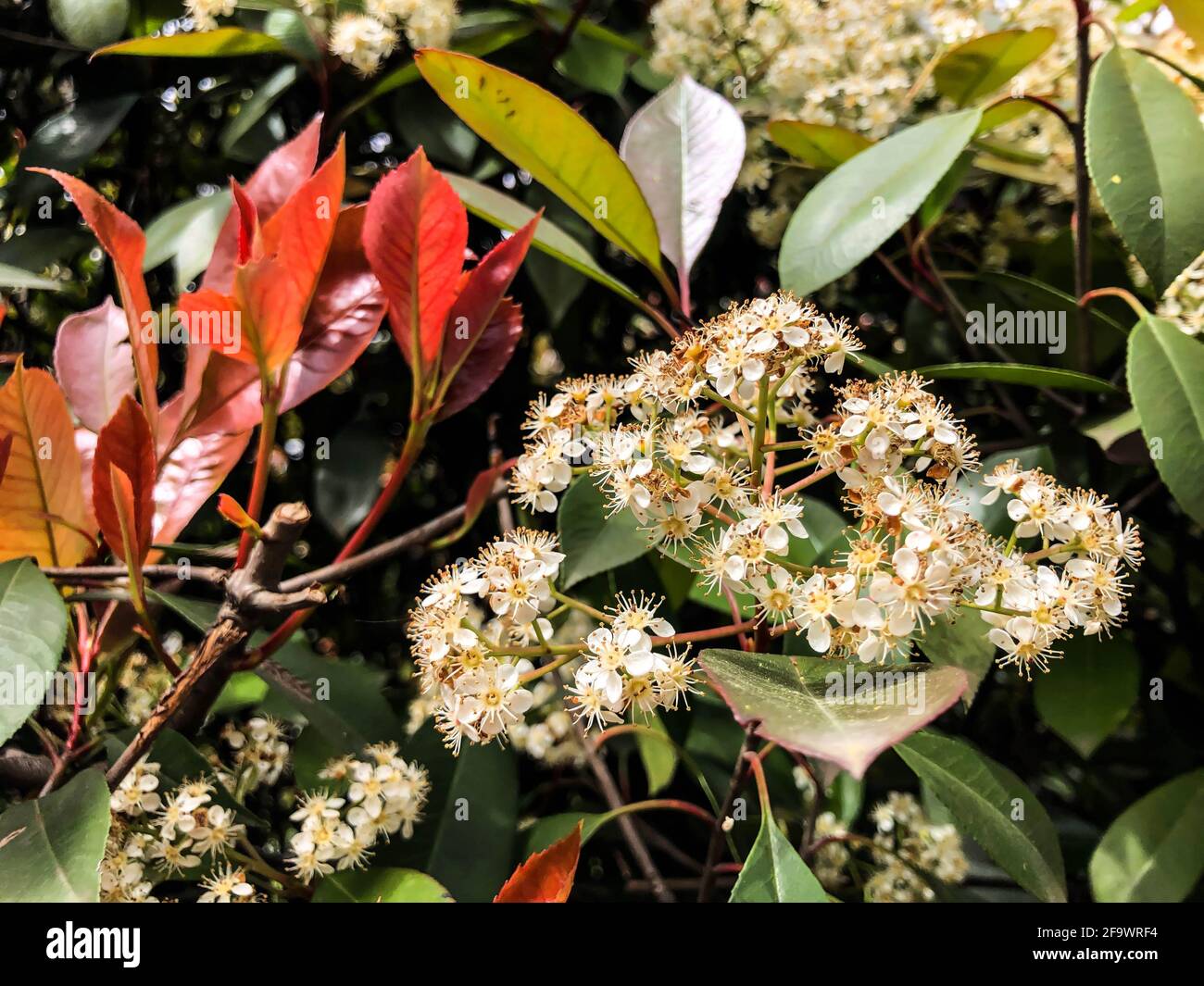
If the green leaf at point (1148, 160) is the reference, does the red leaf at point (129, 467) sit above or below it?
below

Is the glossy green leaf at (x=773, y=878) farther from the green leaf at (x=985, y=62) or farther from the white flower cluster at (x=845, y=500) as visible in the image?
the green leaf at (x=985, y=62)

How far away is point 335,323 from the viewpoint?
797 millimetres

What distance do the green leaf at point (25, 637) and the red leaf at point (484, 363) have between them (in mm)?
336

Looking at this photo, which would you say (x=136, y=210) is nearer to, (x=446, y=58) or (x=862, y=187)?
(x=446, y=58)

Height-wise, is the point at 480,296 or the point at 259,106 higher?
the point at 259,106

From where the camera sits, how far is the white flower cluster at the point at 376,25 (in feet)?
3.40

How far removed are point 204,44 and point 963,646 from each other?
98 cm

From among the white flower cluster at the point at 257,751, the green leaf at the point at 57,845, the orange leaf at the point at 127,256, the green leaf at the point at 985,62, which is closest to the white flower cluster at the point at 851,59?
the green leaf at the point at 985,62

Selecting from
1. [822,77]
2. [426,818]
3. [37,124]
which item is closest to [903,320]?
[822,77]

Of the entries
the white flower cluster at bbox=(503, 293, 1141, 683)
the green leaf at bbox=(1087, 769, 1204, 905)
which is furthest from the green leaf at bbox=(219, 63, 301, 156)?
the green leaf at bbox=(1087, 769, 1204, 905)

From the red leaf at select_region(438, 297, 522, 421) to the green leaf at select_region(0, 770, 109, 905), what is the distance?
40 cm

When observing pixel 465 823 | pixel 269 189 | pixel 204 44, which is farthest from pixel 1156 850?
pixel 204 44

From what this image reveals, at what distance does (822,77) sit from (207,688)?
102cm

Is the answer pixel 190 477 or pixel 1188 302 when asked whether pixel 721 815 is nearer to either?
pixel 190 477
